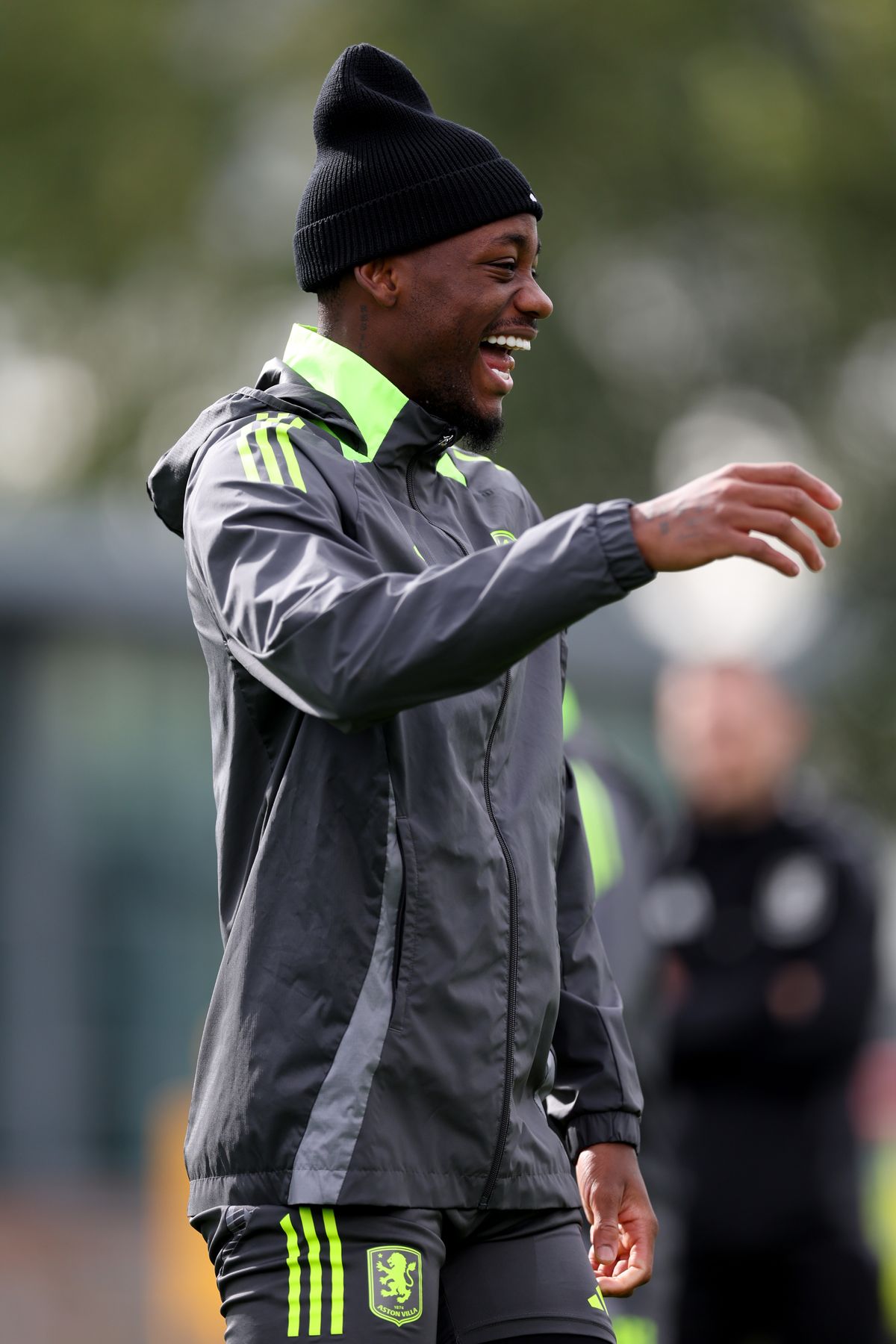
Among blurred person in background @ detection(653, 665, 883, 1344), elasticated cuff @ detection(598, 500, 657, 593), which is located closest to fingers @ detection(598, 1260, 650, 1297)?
elasticated cuff @ detection(598, 500, 657, 593)

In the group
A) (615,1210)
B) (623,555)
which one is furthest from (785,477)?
(615,1210)

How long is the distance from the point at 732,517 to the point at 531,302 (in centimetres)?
88

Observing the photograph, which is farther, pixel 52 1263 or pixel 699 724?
pixel 52 1263

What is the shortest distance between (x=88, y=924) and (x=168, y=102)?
30.4ft

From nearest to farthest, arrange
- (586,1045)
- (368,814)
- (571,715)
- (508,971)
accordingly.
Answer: (368,814) → (508,971) → (586,1045) → (571,715)

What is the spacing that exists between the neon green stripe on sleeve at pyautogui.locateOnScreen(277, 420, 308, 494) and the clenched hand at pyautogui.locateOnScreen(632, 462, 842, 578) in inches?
22.2

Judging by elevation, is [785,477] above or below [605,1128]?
above

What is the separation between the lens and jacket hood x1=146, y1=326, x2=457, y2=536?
11.1ft

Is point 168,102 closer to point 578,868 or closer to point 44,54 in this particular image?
point 44,54

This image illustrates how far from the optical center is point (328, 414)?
3.39 m

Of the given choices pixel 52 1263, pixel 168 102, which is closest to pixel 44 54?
pixel 168 102

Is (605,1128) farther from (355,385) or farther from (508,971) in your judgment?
(355,385)

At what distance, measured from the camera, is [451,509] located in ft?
11.7

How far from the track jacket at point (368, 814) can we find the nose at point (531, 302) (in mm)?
257
